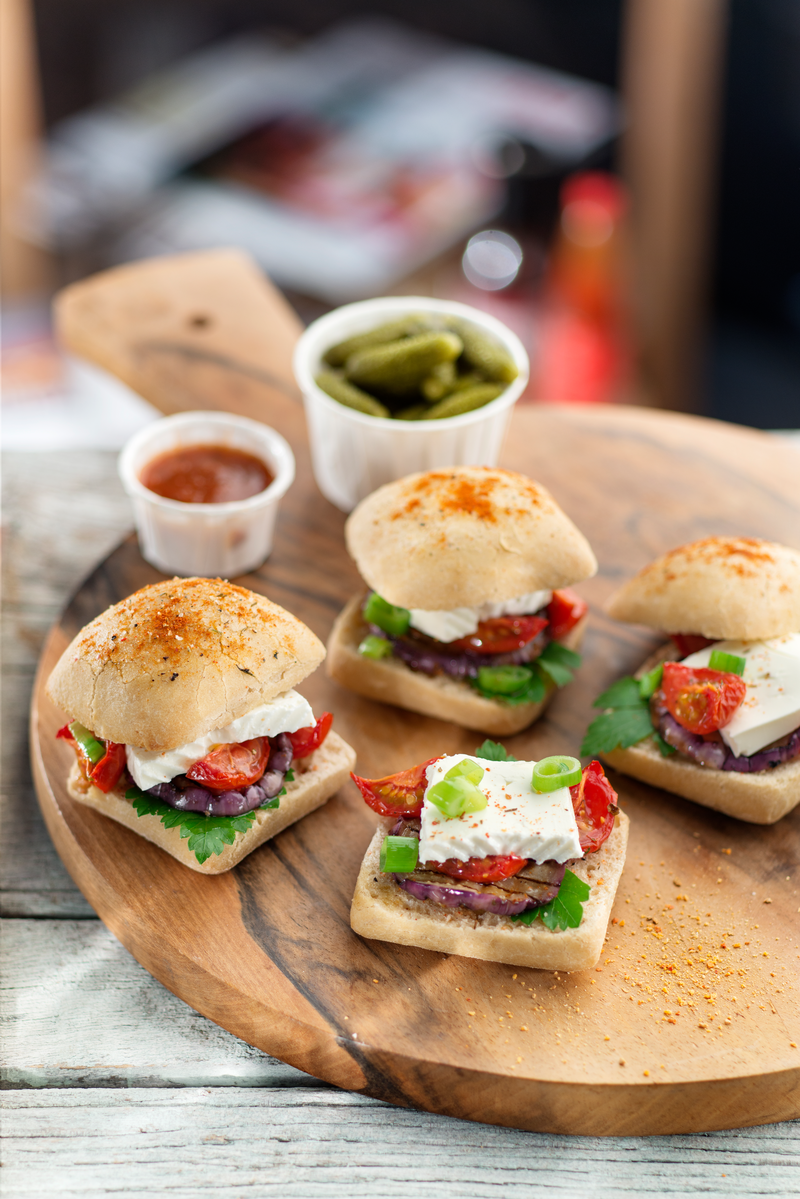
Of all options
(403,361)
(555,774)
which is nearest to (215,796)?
(555,774)

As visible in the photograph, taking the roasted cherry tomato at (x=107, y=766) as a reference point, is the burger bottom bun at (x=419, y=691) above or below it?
below

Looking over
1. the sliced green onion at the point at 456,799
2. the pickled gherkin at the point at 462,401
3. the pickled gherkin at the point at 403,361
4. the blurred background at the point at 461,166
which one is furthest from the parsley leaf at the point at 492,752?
the blurred background at the point at 461,166

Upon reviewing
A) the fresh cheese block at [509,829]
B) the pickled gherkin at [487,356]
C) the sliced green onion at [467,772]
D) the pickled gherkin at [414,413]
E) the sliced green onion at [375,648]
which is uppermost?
the pickled gherkin at [487,356]

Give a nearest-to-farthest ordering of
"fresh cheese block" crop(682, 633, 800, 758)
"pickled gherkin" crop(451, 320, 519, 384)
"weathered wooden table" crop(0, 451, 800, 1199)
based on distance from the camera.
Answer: "weathered wooden table" crop(0, 451, 800, 1199), "fresh cheese block" crop(682, 633, 800, 758), "pickled gherkin" crop(451, 320, 519, 384)

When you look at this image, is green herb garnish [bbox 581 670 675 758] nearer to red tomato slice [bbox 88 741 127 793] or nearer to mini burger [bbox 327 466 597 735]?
mini burger [bbox 327 466 597 735]

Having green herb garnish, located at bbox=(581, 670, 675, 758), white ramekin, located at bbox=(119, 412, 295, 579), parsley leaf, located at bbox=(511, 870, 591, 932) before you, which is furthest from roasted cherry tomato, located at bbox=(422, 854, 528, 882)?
white ramekin, located at bbox=(119, 412, 295, 579)

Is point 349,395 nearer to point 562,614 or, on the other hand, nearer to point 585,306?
point 562,614

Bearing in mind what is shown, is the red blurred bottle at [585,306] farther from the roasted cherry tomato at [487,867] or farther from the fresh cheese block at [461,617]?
the roasted cherry tomato at [487,867]
